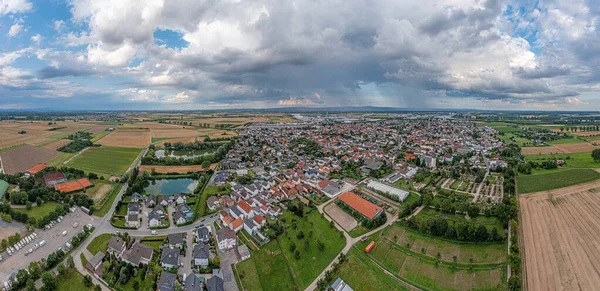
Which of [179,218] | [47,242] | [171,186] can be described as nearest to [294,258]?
[179,218]

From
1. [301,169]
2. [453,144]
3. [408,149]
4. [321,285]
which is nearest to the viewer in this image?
[321,285]

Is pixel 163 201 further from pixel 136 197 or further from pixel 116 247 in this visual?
pixel 116 247

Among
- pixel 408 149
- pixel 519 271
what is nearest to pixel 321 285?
pixel 519 271

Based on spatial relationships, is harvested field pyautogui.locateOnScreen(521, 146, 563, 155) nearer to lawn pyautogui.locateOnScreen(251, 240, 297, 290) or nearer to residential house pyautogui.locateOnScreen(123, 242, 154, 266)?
lawn pyautogui.locateOnScreen(251, 240, 297, 290)

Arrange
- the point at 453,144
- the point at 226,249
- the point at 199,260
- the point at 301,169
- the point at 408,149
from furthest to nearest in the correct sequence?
the point at 453,144
the point at 408,149
the point at 301,169
the point at 226,249
the point at 199,260

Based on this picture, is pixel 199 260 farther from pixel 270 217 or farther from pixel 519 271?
pixel 519 271

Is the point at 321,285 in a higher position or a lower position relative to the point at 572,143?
lower

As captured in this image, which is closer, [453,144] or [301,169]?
[301,169]

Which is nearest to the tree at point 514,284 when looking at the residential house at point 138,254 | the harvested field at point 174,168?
the residential house at point 138,254
